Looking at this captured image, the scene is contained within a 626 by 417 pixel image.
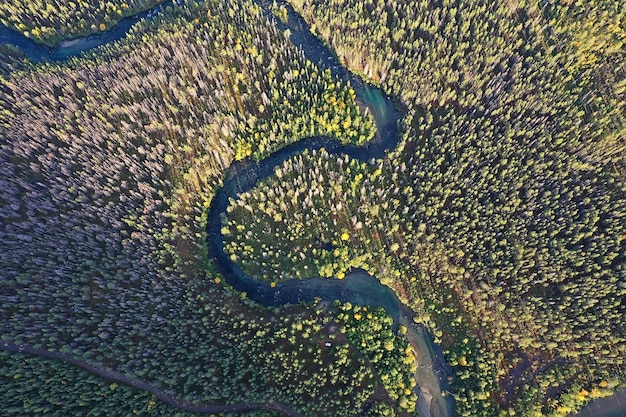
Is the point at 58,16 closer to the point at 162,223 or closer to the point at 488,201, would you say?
the point at 162,223

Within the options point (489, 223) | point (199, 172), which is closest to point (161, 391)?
point (199, 172)

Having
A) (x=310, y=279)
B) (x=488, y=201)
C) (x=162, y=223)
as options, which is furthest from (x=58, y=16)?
(x=488, y=201)

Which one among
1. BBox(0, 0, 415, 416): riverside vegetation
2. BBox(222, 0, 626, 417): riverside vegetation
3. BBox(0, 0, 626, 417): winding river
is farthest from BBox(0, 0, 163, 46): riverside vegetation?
BBox(222, 0, 626, 417): riverside vegetation

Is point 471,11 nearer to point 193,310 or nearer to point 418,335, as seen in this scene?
point 418,335

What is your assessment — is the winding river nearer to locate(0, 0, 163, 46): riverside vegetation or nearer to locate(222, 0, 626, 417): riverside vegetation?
locate(0, 0, 163, 46): riverside vegetation

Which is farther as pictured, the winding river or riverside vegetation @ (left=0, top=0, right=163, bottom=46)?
riverside vegetation @ (left=0, top=0, right=163, bottom=46)
